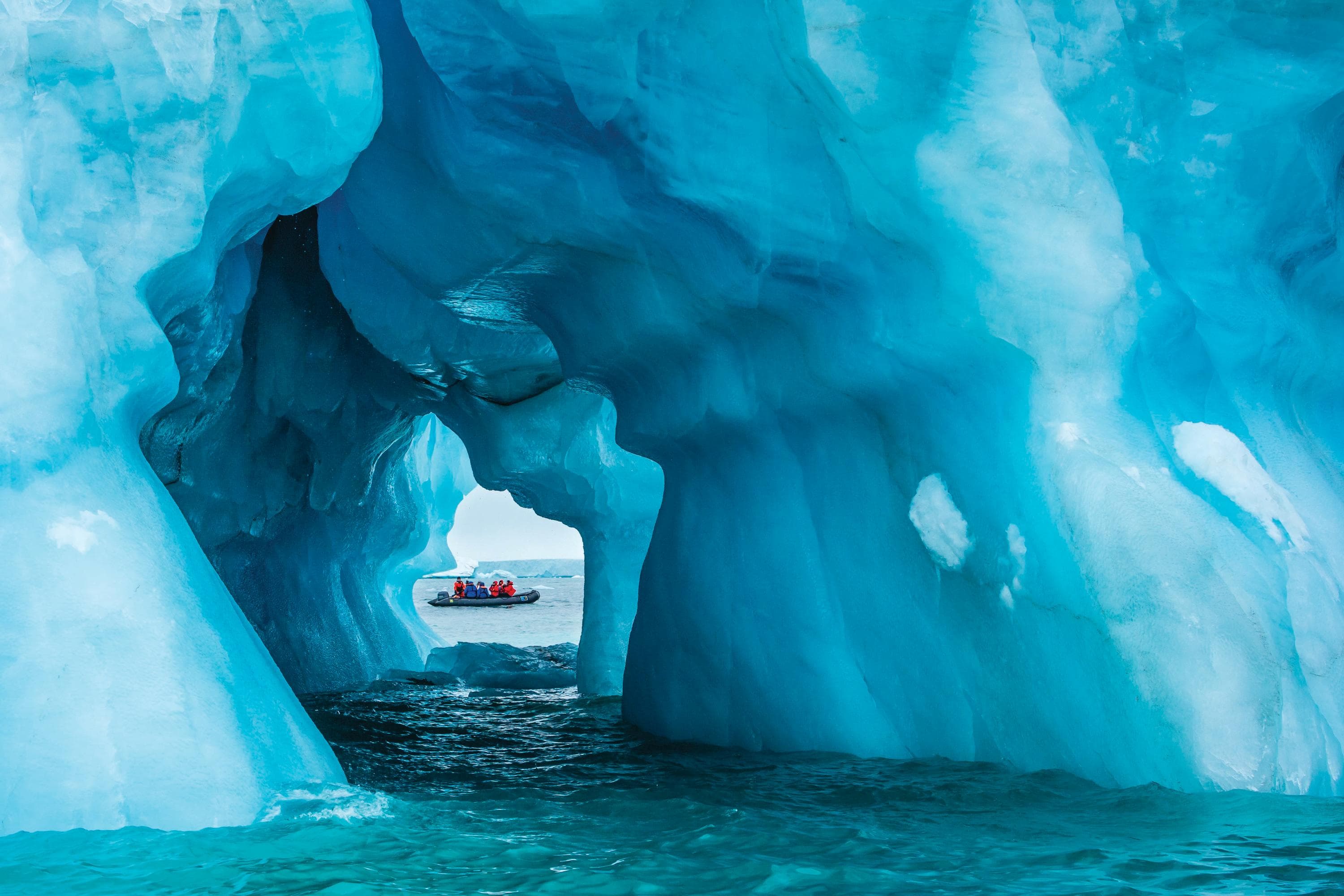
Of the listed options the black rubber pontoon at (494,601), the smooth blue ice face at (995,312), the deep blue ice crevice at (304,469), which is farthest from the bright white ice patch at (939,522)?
the black rubber pontoon at (494,601)

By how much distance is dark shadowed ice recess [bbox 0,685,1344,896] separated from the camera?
2.53 m

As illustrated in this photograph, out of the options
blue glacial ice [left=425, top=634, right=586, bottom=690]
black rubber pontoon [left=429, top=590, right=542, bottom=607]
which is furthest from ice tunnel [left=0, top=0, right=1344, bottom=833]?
black rubber pontoon [left=429, top=590, right=542, bottom=607]

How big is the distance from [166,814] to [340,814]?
462mm

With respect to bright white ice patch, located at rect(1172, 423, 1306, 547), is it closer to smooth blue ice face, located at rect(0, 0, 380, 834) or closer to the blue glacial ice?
smooth blue ice face, located at rect(0, 0, 380, 834)

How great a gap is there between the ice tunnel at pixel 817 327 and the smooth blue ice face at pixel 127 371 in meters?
0.01

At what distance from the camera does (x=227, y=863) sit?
8.59 ft

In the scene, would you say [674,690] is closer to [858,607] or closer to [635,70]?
[858,607]

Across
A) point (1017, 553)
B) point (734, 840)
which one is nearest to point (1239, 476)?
point (1017, 553)

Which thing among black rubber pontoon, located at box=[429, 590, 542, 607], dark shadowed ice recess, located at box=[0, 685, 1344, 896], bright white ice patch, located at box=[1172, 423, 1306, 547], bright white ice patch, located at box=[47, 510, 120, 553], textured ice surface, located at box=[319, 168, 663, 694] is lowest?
dark shadowed ice recess, located at box=[0, 685, 1344, 896]

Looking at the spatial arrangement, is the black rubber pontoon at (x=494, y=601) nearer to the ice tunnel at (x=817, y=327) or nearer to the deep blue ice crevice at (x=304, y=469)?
the deep blue ice crevice at (x=304, y=469)

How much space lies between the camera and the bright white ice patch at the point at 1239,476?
12.6 ft

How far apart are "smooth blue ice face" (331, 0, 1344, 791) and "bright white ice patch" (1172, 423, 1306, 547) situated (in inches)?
0.4

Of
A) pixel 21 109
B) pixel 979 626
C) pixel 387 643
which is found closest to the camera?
pixel 21 109

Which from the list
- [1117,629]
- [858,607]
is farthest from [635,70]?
[1117,629]
